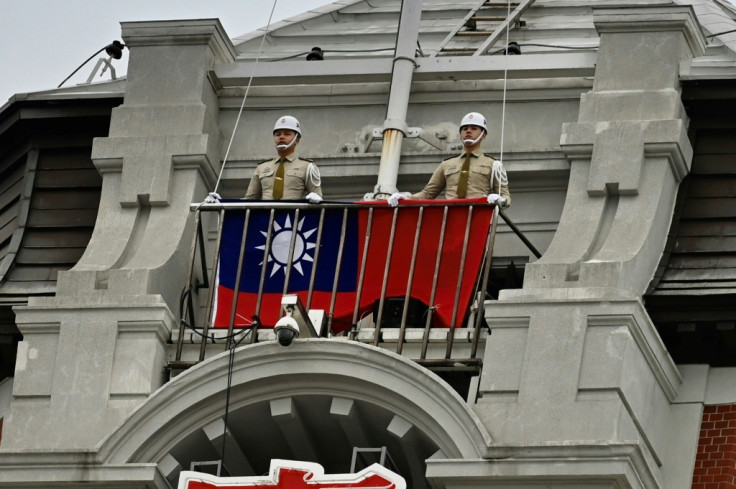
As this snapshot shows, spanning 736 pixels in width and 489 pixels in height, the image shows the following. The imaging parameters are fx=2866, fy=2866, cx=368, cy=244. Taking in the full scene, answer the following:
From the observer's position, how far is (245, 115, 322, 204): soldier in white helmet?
28297 millimetres

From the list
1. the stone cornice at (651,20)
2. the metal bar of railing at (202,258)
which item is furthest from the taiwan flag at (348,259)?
the stone cornice at (651,20)

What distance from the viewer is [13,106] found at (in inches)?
1179

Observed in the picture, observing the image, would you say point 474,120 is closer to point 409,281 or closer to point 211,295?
point 409,281

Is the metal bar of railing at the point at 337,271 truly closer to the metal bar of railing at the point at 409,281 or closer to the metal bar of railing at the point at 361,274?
the metal bar of railing at the point at 361,274

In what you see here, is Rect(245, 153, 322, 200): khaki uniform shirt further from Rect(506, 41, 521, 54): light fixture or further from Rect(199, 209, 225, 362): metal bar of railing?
Rect(506, 41, 521, 54): light fixture

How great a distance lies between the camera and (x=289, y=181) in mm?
28344

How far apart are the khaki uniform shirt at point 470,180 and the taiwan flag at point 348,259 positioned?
0.41 meters

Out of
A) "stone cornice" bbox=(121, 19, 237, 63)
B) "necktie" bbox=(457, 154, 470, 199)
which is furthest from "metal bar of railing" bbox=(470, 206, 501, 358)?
"stone cornice" bbox=(121, 19, 237, 63)

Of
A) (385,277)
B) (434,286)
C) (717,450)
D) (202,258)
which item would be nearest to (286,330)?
(385,277)

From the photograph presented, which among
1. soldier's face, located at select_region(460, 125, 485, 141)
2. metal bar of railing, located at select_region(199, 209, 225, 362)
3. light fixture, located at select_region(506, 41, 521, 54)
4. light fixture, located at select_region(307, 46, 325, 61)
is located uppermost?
light fixture, located at select_region(506, 41, 521, 54)

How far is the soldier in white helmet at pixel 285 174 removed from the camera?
28297mm

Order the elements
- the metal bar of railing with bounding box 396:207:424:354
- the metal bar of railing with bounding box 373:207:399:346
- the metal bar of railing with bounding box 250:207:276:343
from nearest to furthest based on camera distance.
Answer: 1. the metal bar of railing with bounding box 396:207:424:354
2. the metal bar of railing with bounding box 373:207:399:346
3. the metal bar of railing with bounding box 250:207:276:343

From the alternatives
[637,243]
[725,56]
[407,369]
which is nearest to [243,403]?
[407,369]

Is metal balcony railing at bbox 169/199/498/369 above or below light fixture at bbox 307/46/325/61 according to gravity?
below
